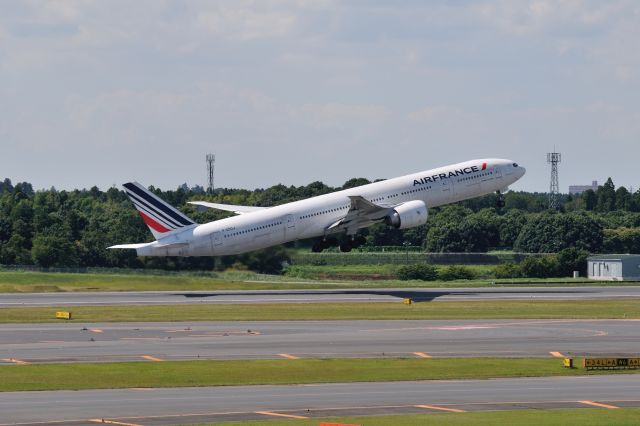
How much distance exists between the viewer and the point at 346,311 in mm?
77500

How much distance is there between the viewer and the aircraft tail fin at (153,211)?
3410 inches

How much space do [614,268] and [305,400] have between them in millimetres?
81703

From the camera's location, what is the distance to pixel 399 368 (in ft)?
167

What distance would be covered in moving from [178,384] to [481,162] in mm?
54210

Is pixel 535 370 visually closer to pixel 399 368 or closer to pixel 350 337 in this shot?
pixel 399 368

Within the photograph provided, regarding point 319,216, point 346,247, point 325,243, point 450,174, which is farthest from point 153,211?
point 450,174

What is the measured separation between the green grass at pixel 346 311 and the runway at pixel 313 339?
9.98 feet

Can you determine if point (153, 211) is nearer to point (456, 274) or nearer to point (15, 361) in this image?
point (15, 361)

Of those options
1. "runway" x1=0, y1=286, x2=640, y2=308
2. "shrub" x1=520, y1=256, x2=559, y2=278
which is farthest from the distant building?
"runway" x1=0, y1=286, x2=640, y2=308

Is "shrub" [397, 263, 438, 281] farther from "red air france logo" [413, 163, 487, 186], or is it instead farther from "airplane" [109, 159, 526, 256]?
"red air france logo" [413, 163, 487, 186]

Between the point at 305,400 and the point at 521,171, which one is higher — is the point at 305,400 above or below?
below

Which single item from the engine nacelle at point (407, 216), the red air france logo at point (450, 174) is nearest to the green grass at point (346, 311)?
the engine nacelle at point (407, 216)

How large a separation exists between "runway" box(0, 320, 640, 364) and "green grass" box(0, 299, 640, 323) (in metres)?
3.04

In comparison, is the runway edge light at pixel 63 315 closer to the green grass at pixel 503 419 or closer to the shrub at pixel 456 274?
the green grass at pixel 503 419
